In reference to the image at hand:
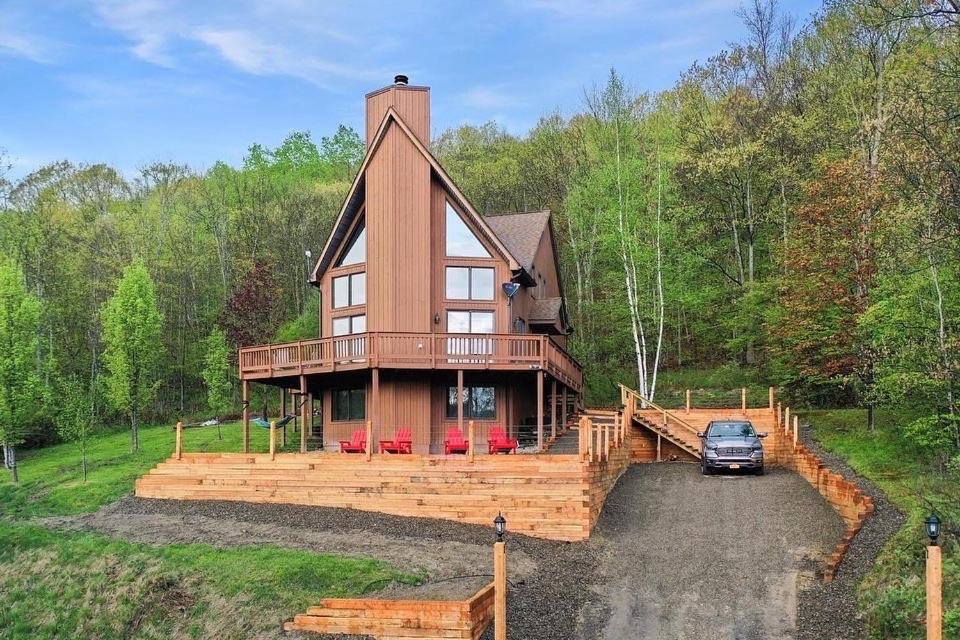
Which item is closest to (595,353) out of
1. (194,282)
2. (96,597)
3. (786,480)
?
(786,480)

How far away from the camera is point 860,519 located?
52.9 feet

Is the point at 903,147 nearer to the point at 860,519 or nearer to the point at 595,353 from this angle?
the point at 860,519

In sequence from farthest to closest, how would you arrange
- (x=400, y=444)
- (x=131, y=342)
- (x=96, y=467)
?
(x=131, y=342) < (x=96, y=467) < (x=400, y=444)

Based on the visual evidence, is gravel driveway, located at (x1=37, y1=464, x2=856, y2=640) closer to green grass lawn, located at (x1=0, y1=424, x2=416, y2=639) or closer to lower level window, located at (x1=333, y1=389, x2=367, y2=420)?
green grass lawn, located at (x1=0, y1=424, x2=416, y2=639)

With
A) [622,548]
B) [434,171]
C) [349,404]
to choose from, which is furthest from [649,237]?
[622,548]

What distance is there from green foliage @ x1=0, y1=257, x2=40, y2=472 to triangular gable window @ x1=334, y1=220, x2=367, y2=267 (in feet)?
35.3

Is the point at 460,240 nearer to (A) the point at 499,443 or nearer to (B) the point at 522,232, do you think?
(B) the point at 522,232

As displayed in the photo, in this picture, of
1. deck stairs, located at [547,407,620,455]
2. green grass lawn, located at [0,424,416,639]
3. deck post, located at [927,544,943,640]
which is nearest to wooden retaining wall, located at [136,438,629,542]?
green grass lawn, located at [0,424,416,639]

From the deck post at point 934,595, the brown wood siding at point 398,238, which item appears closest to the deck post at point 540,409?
the brown wood siding at point 398,238

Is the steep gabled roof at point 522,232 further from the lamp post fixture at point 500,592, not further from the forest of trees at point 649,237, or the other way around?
the lamp post fixture at point 500,592

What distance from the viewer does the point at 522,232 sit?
32625mm

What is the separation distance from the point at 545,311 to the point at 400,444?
9.75 metres

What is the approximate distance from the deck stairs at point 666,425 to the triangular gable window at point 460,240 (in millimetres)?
6405

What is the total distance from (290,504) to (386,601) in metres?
7.76
